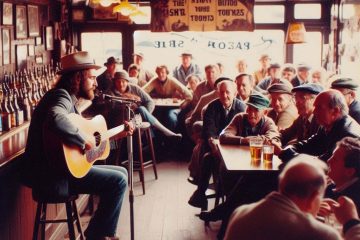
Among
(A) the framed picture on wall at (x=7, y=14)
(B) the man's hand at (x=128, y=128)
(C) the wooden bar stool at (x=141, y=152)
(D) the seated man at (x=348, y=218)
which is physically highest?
(A) the framed picture on wall at (x=7, y=14)

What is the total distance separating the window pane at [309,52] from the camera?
906 centimetres

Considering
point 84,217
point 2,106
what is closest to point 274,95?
point 84,217

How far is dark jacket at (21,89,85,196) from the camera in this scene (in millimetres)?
3436

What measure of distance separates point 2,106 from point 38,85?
61.9 inches

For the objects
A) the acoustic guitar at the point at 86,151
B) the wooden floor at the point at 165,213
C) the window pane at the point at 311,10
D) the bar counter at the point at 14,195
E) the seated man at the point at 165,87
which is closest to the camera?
the bar counter at the point at 14,195

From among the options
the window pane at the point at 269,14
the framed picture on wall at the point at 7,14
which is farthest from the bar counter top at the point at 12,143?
the window pane at the point at 269,14

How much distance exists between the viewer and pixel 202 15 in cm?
806

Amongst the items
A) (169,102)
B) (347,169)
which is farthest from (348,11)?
(347,169)

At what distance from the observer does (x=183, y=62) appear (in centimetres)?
904

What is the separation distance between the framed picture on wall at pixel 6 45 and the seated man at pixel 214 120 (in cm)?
216

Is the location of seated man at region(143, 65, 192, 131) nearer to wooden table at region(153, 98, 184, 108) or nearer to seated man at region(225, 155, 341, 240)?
wooden table at region(153, 98, 184, 108)

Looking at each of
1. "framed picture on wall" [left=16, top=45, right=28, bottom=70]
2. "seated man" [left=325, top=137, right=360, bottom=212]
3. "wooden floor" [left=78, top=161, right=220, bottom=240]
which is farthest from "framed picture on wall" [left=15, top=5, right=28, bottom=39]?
"seated man" [left=325, top=137, right=360, bottom=212]

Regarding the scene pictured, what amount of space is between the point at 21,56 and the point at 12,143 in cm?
265

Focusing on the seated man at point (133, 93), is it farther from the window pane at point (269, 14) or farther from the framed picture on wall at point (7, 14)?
the window pane at point (269, 14)
